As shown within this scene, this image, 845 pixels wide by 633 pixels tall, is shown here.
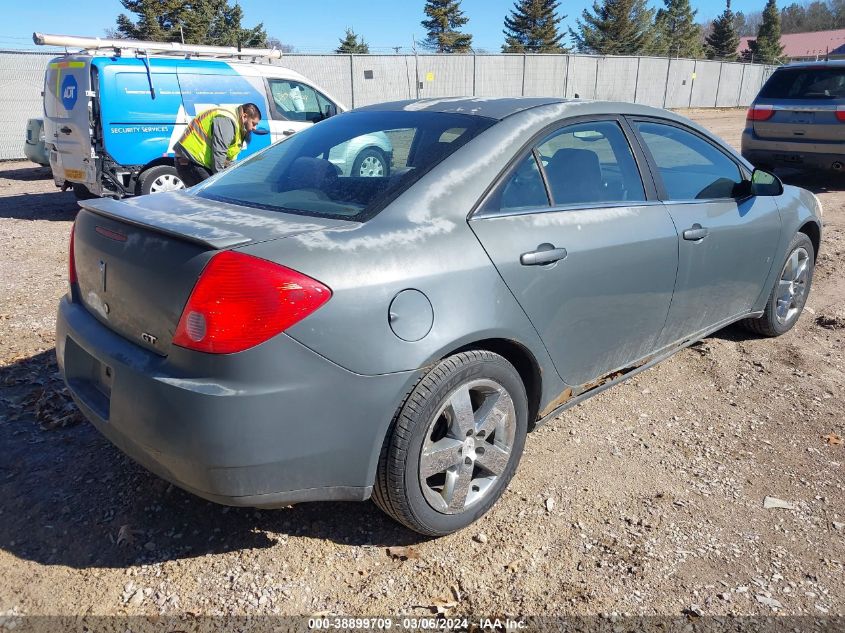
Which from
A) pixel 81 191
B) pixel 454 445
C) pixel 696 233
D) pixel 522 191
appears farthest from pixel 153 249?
pixel 81 191

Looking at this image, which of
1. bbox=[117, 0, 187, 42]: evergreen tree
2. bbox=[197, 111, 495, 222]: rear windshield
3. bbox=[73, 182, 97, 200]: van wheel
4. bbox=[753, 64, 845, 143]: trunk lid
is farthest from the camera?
bbox=[117, 0, 187, 42]: evergreen tree

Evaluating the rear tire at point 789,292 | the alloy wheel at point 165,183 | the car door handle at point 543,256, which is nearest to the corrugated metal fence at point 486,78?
the alloy wheel at point 165,183

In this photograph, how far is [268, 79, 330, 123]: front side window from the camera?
10.1 metres

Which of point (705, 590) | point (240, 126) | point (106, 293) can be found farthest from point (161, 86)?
point (705, 590)

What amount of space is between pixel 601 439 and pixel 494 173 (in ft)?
5.06

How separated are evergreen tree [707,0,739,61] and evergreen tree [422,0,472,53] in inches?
1111

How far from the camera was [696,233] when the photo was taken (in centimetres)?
345

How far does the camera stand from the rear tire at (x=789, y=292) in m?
4.45

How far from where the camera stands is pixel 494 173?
2662 millimetres

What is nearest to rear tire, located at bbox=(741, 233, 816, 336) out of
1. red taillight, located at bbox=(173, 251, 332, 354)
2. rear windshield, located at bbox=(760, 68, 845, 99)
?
red taillight, located at bbox=(173, 251, 332, 354)

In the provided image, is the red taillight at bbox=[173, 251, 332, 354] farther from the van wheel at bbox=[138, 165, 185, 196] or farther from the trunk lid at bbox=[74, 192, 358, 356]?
the van wheel at bbox=[138, 165, 185, 196]

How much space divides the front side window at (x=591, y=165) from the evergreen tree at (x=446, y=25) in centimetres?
5603

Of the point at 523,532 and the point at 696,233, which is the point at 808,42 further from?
the point at 523,532

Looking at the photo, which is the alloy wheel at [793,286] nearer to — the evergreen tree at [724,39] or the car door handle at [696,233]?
the car door handle at [696,233]
